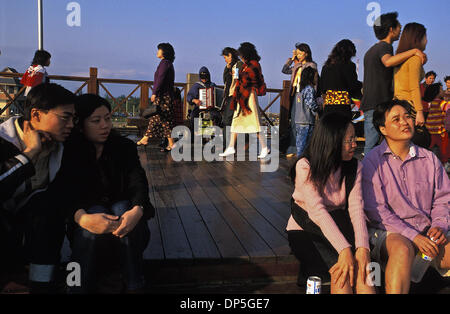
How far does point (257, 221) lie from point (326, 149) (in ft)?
3.44

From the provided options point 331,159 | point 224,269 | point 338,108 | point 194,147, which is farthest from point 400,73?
point 194,147

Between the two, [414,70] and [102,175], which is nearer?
[102,175]

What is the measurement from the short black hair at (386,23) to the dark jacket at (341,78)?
2.88 feet

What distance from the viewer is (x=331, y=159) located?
7.33 ft

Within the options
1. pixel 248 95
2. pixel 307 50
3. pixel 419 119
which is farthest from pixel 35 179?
pixel 307 50

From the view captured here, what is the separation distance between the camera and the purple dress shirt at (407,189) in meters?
2.35

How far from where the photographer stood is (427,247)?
6.93ft

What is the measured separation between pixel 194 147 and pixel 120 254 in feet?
17.6

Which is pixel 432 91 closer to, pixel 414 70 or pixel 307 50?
pixel 414 70

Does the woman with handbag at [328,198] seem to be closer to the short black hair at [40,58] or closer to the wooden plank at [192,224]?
the wooden plank at [192,224]

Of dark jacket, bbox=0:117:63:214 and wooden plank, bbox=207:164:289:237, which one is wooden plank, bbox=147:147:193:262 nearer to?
wooden plank, bbox=207:164:289:237

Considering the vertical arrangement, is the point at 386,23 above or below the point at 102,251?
above

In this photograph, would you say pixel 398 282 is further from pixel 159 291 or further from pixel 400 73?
pixel 400 73

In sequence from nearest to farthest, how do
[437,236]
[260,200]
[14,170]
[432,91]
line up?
[14,170] → [437,236] → [260,200] → [432,91]
